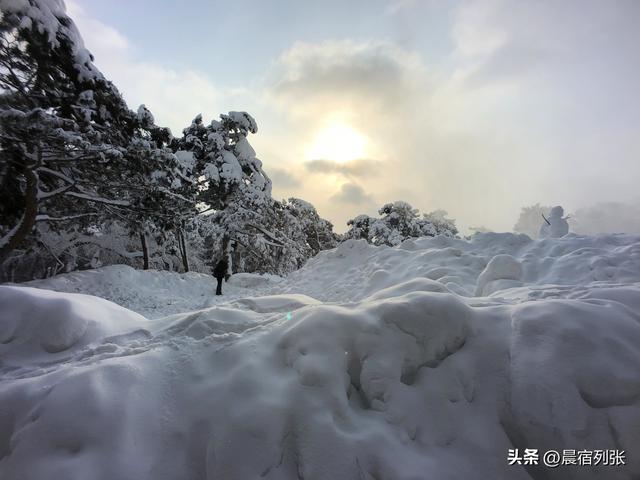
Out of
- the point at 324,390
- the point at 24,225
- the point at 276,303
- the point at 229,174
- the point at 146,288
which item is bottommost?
the point at 324,390

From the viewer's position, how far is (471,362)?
2199 millimetres

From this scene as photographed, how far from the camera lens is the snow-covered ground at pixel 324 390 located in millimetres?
1751

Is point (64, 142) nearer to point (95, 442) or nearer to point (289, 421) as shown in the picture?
point (95, 442)

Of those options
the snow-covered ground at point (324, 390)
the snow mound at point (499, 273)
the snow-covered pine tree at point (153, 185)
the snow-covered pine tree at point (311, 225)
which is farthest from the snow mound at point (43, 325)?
the snow-covered pine tree at point (311, 225)

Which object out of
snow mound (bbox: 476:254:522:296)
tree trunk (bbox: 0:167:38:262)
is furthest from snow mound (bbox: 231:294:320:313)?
tree trunk (bbox: 0:167:38:262)

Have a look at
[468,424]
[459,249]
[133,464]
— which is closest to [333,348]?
[468,424]

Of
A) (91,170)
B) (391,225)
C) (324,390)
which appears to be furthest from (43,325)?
(391,225)

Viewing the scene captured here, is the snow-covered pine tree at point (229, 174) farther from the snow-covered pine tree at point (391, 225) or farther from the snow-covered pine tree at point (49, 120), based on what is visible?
the snow-covered pine tree at point (391, 225)

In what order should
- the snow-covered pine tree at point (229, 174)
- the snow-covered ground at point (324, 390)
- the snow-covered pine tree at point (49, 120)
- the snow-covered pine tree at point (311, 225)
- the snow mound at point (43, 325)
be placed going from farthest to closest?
the snow-covered pine tree at point (311, 225), the snow-covered pine tree at point (229, 174), the snow-covered pine tree at point (49, 120), the snow mound at point (43, 325), the snow-covered ground at point (324, 390)

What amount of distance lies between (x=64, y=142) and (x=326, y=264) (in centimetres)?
826

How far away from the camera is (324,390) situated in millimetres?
2049

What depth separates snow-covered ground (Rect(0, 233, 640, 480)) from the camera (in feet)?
5.74

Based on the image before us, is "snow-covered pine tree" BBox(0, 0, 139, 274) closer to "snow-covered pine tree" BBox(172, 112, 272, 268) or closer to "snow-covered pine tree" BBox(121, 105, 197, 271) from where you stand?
"snow-covered pine tree" BBox(121, 105, 197, 271)

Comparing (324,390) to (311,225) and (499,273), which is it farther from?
(311,225)
